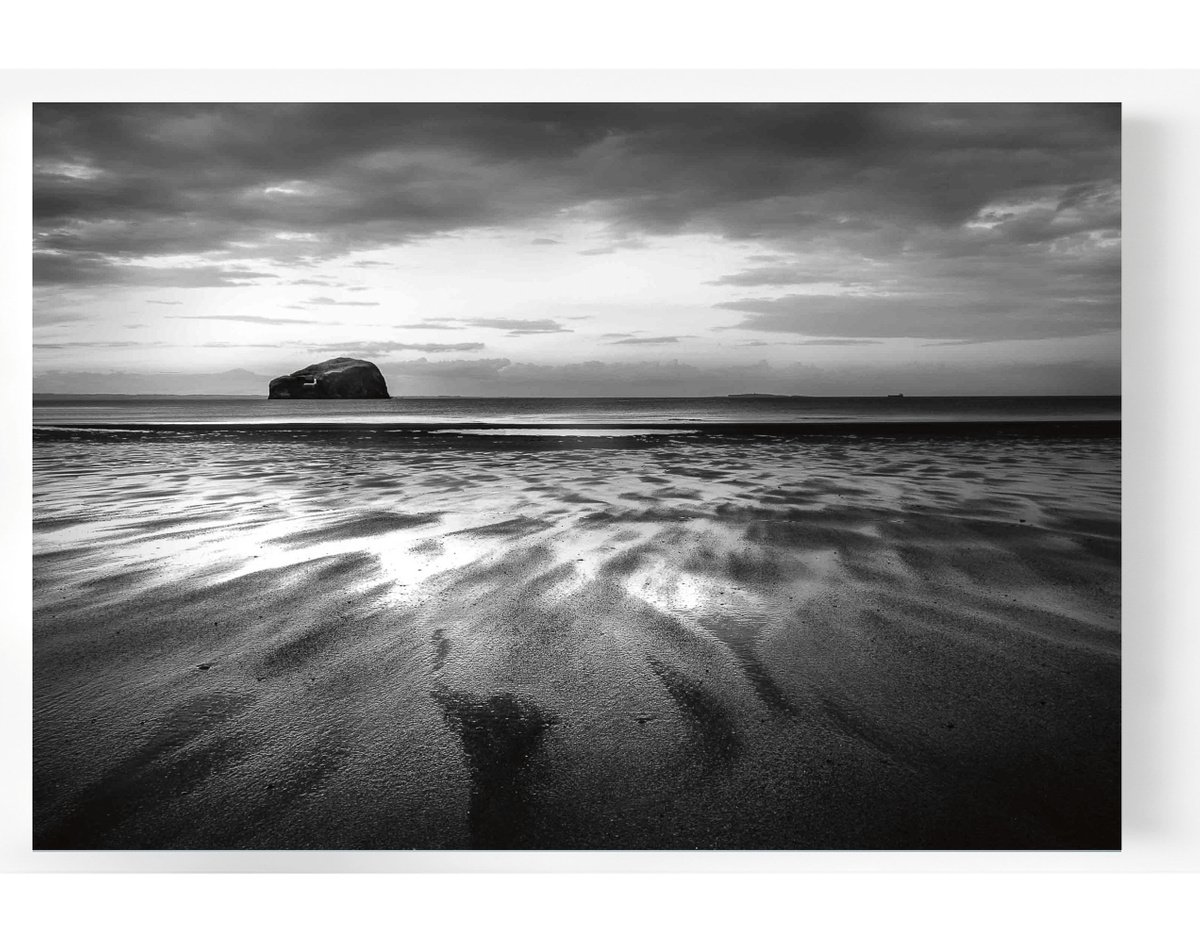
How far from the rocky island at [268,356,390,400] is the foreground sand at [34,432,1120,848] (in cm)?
47

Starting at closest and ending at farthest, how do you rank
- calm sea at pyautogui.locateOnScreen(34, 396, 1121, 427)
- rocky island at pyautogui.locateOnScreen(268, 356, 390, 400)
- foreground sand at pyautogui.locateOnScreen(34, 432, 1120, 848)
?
foreground sand at pyautogui.locateOnScreen(34, 432, 1120, 848)
calm sea at pyautogui.locateOnScreen(34, 396, 1121, 427)
rocky island at pyautogui.locateOnScreen(268, 356, 390, 400)

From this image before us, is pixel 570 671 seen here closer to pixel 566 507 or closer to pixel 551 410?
pixel 566 507

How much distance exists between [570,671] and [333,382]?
1.66 meters

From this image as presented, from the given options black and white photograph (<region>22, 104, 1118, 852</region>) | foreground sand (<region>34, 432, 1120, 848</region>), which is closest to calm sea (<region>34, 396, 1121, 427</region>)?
black and white photograph (<region>22, 104, 1118, 852</region>)

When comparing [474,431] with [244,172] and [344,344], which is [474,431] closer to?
[344,344]

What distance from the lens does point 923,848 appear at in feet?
6.74

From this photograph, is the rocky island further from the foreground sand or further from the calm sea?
the foreground sand

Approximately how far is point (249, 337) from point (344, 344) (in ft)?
1.24

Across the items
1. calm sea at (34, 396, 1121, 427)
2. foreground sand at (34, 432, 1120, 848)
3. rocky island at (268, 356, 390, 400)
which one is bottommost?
foreground sand at (34, 432, 1120, 848)

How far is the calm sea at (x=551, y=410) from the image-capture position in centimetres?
273

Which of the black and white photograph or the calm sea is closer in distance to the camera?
the black and white photograph

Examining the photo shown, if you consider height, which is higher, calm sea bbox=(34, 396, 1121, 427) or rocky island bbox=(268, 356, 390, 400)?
rocky island bbox=(268, 356, 390, 400)

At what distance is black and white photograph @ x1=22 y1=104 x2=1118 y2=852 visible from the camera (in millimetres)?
2035
